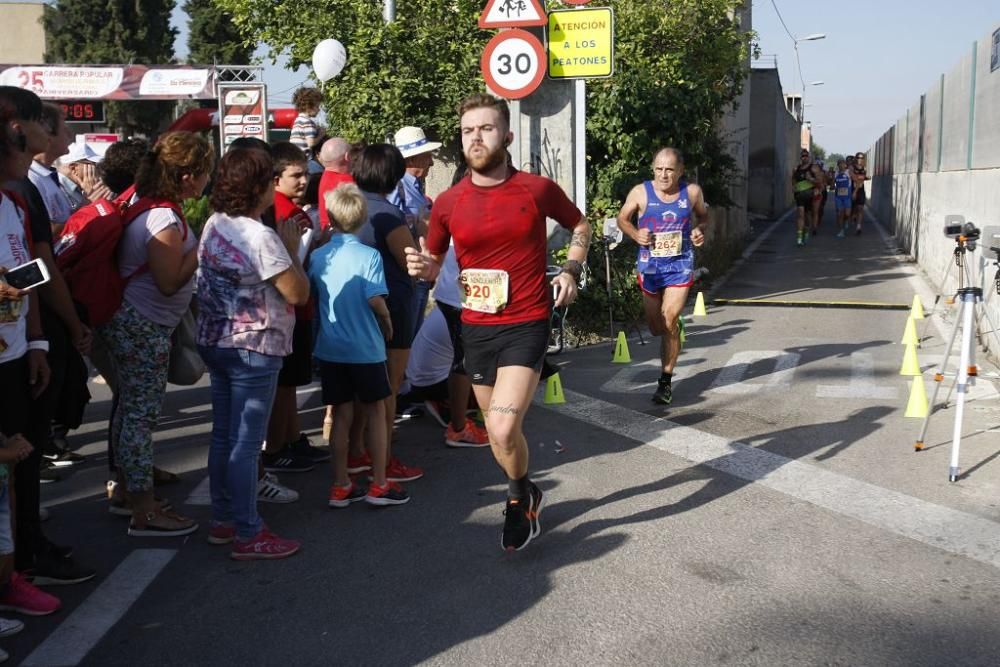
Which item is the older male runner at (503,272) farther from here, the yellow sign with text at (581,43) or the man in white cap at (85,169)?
the yellow sign with text at (581,43)

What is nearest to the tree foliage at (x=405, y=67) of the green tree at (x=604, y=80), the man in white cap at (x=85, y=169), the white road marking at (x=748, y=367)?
the green tree at (x=604, y=80)

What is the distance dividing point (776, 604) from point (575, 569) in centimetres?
88

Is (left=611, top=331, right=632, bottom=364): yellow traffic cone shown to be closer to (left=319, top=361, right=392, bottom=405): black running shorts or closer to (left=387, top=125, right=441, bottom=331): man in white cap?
(left=387, top=125, right=441, bottom=331): man in white cap

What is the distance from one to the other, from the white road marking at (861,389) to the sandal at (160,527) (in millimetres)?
4976

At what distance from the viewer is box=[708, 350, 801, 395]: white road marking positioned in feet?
27.5

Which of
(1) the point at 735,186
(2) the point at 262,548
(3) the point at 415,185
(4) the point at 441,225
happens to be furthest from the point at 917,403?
(1) the point at 735,186

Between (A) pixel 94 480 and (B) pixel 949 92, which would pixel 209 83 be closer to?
(B) pixel 949 92

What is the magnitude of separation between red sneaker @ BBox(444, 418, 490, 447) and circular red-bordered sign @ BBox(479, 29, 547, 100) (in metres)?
4.47

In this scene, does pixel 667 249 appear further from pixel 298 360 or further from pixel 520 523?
pixel 520 523

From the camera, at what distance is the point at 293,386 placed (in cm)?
611

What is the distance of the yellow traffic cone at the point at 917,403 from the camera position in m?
7.20

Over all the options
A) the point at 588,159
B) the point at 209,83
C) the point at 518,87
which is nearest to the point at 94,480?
the point at 518,87

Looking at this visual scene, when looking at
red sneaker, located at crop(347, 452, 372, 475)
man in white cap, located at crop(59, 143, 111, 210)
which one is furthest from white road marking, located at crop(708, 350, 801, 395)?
man in white cap, located at crop(59, 143, 111, 210)

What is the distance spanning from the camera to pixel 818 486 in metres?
5.66
